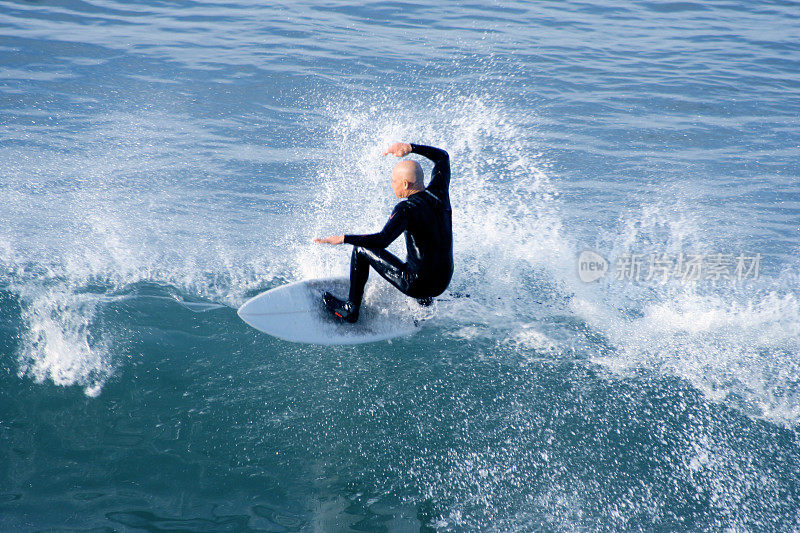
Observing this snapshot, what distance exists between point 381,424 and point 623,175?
7286 millimetres

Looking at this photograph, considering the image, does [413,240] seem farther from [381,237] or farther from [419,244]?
[381,237]

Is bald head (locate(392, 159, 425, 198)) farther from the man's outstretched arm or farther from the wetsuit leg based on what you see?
the wetsuit leg

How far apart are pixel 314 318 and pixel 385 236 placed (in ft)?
4.82

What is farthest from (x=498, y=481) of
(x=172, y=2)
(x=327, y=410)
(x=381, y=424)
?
(x=172, y=2)

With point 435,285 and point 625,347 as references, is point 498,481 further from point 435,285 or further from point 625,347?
point 625,347

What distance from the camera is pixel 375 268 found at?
582 centimetres

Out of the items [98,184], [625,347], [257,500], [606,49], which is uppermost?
[606,49]

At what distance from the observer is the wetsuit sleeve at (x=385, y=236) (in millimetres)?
5027

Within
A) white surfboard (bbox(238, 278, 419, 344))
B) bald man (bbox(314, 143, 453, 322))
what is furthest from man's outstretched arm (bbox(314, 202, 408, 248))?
white surfboard (bbox(238, 278, 419, 344))

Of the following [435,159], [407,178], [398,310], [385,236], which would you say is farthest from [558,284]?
[385,236]

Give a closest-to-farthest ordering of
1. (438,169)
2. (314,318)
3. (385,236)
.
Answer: (385,236) → (438,169) → (314,318)

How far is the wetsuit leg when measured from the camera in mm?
5684

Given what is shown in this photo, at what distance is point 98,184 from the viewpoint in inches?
366

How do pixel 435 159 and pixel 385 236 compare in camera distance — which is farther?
pixel 435 159
